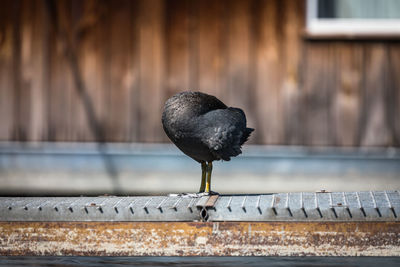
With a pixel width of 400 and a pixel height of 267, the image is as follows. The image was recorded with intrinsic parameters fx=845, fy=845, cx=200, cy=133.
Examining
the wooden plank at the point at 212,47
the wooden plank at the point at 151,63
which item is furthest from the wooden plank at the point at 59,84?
the wooden plank at the point at 212,47

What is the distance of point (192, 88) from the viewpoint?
8.05 m

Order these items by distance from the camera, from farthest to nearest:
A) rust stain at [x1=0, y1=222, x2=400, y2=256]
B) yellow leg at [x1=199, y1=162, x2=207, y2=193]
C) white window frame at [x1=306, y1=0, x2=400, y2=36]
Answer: white window frame at [x1=306, y1=0, x2=400, y2=36]
yellow leg at [x1=199, y1=162, x2=207, y2=193]
rust stain at [x1=0, y1=222, x2=400, y2=256]

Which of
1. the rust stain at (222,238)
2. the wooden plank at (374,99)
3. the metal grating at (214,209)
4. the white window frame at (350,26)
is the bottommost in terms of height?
the rust stain at (222,238)

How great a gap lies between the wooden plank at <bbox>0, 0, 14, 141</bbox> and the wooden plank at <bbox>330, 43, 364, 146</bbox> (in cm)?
311

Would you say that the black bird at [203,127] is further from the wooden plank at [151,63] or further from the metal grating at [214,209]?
the wooden plank at [151,63]

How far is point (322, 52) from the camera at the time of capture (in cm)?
798

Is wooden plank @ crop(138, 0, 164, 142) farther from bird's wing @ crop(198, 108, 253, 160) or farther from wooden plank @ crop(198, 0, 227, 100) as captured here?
bird's wing @ crop(198, 108, 253, 160)

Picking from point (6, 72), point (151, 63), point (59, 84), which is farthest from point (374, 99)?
point (6, 72)

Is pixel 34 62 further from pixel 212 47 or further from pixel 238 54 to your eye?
pixel 238 54

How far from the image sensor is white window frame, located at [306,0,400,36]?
7.85 meters

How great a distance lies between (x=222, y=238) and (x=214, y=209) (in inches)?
7.4

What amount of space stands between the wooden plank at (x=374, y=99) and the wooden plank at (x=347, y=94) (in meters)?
0.06

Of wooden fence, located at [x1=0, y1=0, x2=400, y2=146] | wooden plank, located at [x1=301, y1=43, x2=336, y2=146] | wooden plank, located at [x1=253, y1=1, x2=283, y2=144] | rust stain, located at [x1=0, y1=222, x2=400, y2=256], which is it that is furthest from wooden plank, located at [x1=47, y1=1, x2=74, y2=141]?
rust stain, located at [x1=0, y1=222, x2=400, y2=256]

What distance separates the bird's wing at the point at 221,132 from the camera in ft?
18.7
